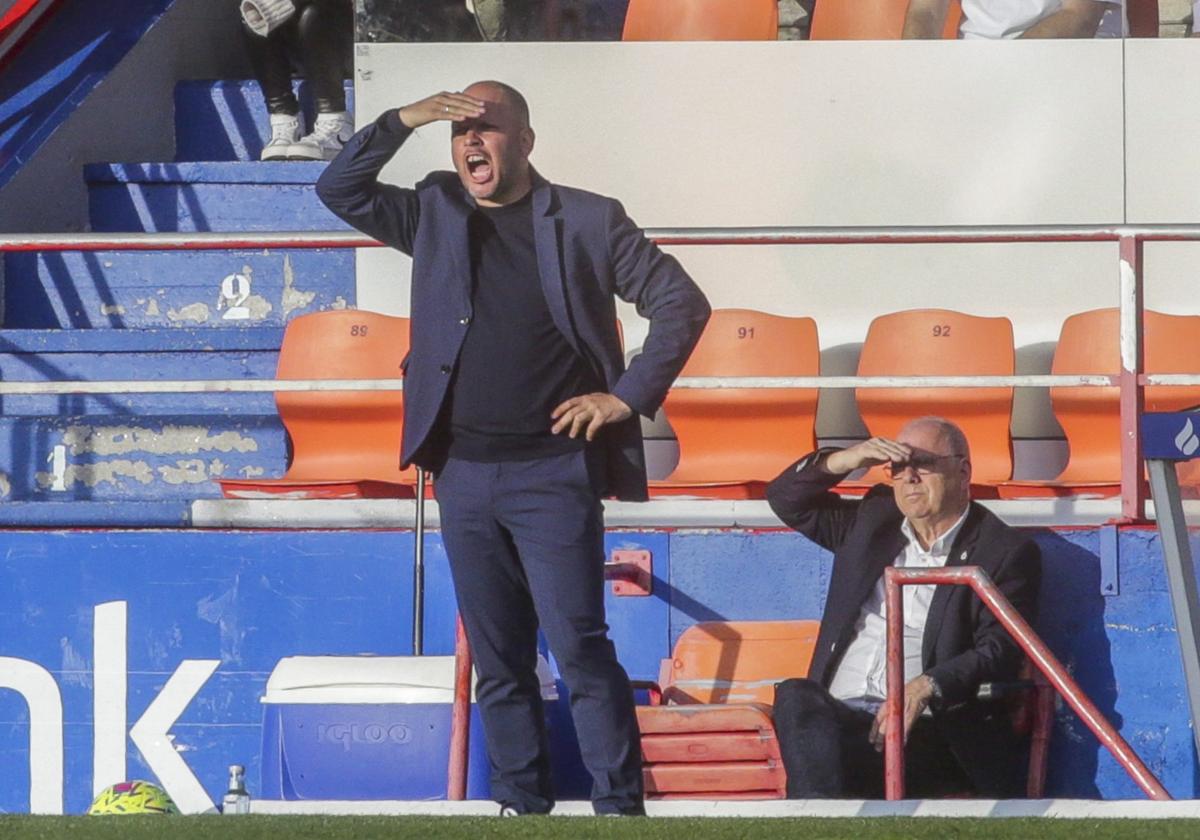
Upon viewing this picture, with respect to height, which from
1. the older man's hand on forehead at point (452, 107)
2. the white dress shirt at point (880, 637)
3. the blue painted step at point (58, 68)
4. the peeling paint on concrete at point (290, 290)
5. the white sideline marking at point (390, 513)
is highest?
the blue painted step at point (58, 68)

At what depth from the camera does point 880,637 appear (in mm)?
5859

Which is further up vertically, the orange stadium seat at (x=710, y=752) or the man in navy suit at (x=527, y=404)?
the man in navy suit at (x=527, y=404)


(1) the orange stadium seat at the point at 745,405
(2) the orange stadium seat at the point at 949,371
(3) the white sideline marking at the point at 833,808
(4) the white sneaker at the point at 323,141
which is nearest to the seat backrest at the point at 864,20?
(2) the orange stadium seat at the point at 949,371

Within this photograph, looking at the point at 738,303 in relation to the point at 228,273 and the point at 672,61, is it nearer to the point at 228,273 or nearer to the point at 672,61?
the point at 672,61

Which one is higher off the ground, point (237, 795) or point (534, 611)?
point (534, 611)

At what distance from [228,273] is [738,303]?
6.26 ft

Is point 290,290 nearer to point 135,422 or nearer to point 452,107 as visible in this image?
point 135,422

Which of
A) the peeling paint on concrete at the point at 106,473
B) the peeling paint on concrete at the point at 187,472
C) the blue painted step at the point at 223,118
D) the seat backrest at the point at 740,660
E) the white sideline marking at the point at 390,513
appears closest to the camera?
the seat backrest at the point at 740,660

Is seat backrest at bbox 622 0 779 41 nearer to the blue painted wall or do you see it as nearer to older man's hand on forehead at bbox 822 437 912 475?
the blue painted wall

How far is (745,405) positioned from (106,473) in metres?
2.11

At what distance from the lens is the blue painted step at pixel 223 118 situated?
30.2ft

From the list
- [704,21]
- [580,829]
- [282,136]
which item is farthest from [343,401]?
[580,829]

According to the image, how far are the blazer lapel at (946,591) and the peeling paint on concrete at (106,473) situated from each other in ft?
9.24

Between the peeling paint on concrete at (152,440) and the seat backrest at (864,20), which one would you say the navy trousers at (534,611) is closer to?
the peeling paint on concrete at (152,440)
